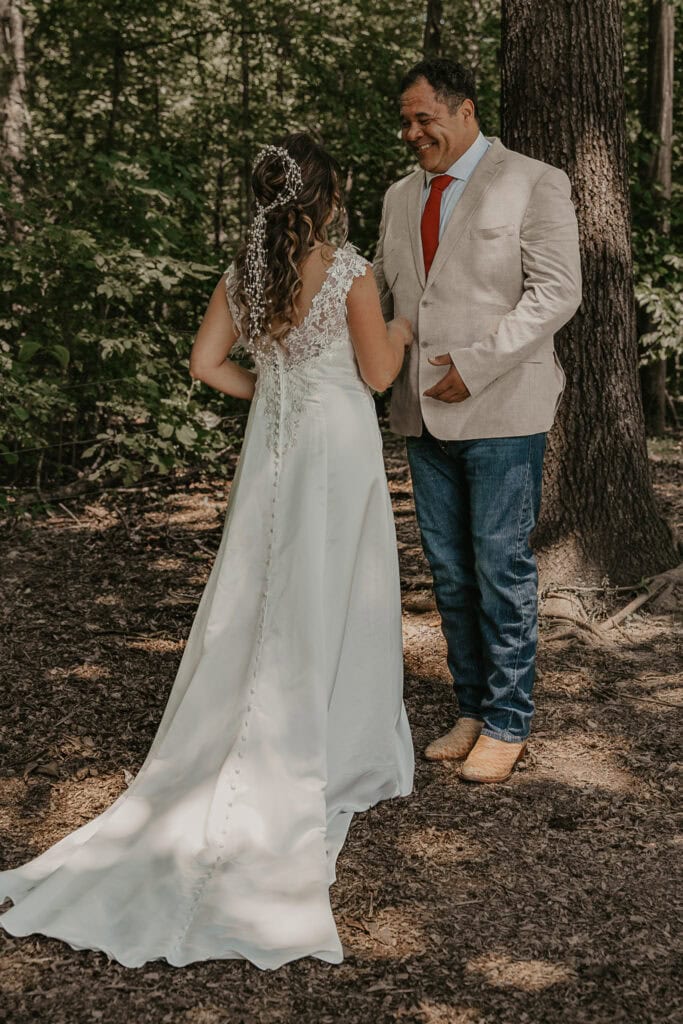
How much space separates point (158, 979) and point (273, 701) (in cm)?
85

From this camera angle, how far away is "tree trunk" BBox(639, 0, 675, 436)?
30.8 feet

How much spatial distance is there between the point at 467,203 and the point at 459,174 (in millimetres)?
141

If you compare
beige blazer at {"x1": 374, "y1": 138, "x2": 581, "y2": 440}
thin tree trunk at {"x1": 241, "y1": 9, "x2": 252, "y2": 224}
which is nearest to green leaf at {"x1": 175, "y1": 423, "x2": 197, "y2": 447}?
beige blazer at {"x1": 374, "y1": 138, "x2": 581, "y2": 440}

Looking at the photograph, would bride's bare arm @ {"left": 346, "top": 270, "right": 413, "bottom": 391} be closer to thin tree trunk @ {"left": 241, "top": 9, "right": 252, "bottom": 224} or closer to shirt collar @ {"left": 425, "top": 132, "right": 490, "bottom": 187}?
shirt collar @ {"left": 425, "top": 132, "right": 490, "bottom": 187}

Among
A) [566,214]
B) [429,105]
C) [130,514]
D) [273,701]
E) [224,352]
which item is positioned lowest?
[130,514]

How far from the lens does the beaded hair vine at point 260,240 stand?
2918 mm

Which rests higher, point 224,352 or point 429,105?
point 429,105

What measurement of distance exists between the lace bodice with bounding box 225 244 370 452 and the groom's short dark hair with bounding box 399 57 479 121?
0.64 m

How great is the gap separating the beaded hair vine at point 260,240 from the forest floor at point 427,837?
1606mm

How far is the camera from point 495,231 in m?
3.34

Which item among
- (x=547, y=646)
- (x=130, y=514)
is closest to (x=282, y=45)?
(x=130, y=514)

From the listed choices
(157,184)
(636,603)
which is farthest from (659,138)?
(636,603)

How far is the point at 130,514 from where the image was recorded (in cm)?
706

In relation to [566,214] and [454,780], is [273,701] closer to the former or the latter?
[454,780]
